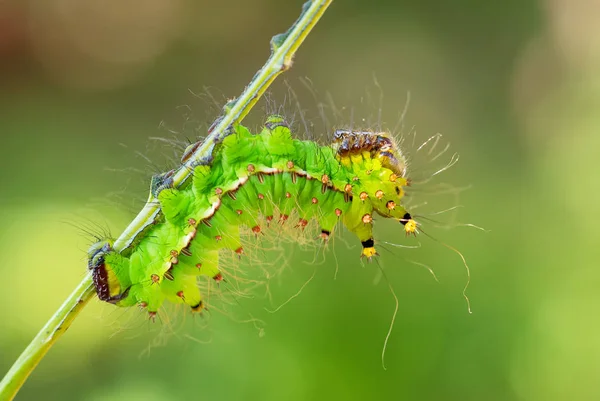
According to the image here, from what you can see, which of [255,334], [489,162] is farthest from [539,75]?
[255,334]

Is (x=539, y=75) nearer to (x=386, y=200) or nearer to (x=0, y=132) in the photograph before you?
→ (x=386, y=200)

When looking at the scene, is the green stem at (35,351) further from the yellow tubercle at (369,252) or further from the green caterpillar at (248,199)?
the yellow tubercle at (369,252)

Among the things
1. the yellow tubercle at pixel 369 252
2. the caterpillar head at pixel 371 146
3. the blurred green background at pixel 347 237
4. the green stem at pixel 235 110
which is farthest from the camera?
the blurred green background at pixel 347 237

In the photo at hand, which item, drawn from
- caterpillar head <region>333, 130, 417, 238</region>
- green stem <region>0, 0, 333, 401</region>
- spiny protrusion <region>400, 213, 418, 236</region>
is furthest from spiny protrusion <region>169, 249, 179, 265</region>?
spiny protrusion <region>400, 213, 418, 236</region>

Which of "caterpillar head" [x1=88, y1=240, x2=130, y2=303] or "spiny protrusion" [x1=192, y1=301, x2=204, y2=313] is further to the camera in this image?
"spiny protrusion" [x1=192, y1=301, x2=204, y2=313]

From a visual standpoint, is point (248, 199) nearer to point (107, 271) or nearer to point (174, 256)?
point (174, 256)

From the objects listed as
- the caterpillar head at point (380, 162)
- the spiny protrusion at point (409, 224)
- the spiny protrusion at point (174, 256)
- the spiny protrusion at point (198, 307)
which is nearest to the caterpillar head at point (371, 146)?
the caterpillar head at point (380, 162)

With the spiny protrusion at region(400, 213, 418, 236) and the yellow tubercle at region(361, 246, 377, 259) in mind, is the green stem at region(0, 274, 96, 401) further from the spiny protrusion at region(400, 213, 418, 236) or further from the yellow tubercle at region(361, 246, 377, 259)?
the spiny protrusion at region(400, 213, 418, 236)
